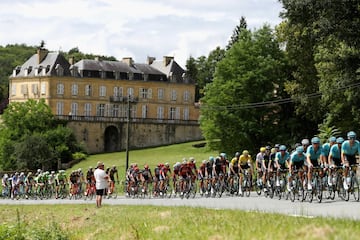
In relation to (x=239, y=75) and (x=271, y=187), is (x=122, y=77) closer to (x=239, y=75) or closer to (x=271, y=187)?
(x=239, y=75)

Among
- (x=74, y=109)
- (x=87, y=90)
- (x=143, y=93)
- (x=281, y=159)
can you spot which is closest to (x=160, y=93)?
(x=143, y=93)

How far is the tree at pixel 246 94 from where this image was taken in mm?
65812

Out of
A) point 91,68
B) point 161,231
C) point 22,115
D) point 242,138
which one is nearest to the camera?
point 161,231

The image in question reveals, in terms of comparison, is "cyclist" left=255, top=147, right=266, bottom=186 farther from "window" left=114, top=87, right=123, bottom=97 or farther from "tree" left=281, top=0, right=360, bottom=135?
"window" left=114, top=87, right=123, bottom=97

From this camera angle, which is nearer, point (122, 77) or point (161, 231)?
point (161, 231)

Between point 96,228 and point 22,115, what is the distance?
280ft

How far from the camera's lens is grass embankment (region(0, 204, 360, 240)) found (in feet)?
45.7

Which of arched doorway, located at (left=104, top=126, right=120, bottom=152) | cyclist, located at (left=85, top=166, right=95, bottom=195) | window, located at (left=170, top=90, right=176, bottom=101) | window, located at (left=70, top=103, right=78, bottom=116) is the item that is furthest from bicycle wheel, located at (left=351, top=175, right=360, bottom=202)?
window, located at (left=170, top=90, right=176, bottom=101)

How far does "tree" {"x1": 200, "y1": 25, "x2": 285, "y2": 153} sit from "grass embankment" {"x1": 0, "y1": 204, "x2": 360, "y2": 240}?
4089 cm

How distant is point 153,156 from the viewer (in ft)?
310

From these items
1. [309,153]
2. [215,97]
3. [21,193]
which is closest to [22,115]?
[215,97]

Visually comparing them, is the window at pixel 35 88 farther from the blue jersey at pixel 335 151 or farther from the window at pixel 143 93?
the blue jersey at pixel 335 151

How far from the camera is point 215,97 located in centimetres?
6919

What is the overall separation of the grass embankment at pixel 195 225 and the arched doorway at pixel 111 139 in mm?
88105
